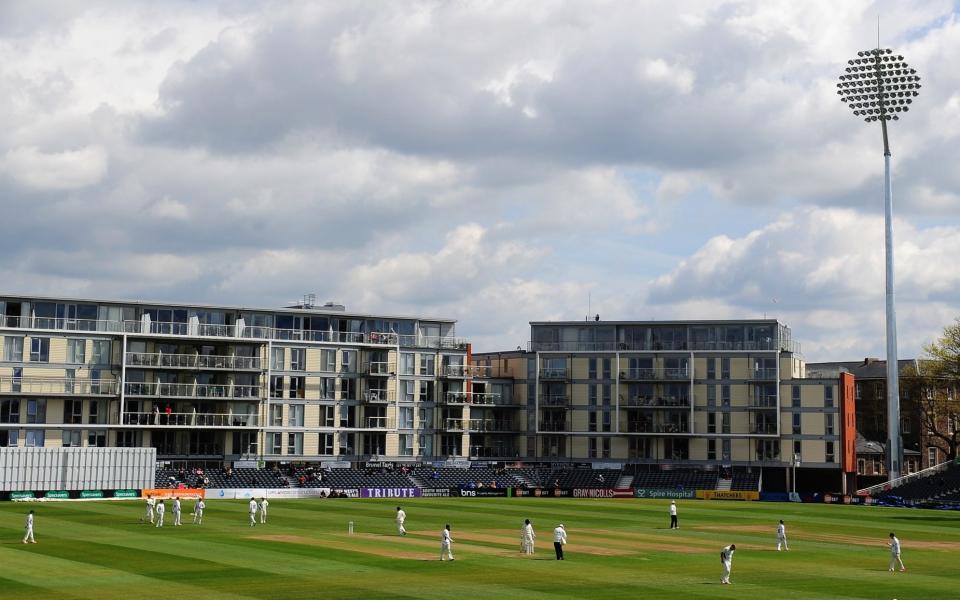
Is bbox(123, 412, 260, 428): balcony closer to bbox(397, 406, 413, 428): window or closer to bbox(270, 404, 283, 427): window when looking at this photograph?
bbox(270, 404, 283, 427): window

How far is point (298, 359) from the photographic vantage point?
12206 centimetres

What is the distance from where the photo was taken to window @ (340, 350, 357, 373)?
4899 inches

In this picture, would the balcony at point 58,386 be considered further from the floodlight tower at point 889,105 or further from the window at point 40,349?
the floodlight tower at point 889,105

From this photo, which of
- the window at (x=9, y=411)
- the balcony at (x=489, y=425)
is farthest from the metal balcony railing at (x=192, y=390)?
the balcony at (x=489, y=425)

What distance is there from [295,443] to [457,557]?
228 ft

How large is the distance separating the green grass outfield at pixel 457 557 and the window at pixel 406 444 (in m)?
38.1

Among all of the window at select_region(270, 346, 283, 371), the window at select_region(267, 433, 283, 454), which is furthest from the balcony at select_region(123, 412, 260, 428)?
the window at select_region(270, 346, 283, 371)

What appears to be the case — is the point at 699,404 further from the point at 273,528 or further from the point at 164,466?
the point at 273,528

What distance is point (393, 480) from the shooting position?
118 meters

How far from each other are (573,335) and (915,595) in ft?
309

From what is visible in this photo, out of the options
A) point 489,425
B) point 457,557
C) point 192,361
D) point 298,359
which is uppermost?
point 298,359

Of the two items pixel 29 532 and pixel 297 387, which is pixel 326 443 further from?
pixel 29 532

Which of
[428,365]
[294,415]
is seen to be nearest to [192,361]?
[294,415]

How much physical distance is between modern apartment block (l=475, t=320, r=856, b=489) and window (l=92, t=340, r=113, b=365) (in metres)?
43.5
